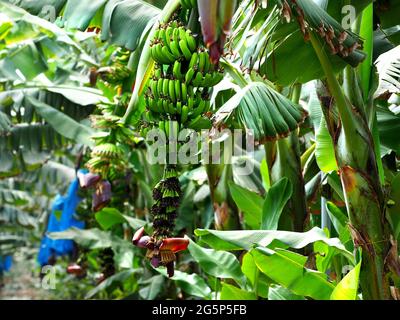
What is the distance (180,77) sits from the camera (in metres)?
1.41

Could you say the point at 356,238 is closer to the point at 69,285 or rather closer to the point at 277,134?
the point at 277,134

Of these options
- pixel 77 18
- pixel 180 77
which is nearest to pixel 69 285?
pixel 77 18

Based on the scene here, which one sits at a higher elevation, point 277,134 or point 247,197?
point 277,134

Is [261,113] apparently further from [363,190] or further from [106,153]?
[106,153]

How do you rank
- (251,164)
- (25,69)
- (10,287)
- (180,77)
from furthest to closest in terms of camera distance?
(10,287), (25,69), (251,164), (180,77)

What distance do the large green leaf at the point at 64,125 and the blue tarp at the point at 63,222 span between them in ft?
2.11

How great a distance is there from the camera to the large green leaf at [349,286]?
161cm

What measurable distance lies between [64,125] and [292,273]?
1625 millimetres

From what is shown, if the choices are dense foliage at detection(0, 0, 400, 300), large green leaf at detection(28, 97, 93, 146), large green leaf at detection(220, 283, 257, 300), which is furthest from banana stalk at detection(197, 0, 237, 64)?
large green leaf at detection(28, 97, 93, 146)

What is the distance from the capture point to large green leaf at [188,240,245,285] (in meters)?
2.10

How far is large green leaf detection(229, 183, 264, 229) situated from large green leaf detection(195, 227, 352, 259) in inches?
19.5

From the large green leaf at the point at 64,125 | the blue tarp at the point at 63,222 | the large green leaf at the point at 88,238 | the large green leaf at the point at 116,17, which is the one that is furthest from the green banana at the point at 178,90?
the blue tarp at the point at 63,222

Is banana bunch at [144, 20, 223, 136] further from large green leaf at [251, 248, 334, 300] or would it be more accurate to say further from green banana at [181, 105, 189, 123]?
large green leaf at [251, 248, 334, 300]
